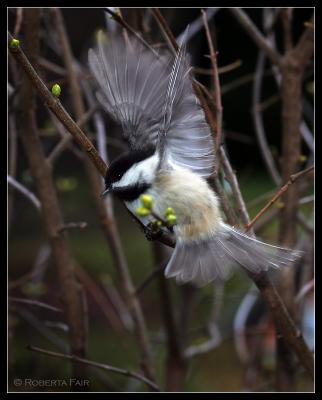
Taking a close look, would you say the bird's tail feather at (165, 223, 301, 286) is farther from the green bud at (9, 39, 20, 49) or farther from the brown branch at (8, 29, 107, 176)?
the green bud at (9, 39, 20, 49)

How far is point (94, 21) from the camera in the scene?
19.3 feet

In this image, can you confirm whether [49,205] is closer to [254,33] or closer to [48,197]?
[48,197]

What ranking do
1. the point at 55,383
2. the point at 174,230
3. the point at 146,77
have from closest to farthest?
the point at 146,77 < the point at 174,230 < the point at 55,383

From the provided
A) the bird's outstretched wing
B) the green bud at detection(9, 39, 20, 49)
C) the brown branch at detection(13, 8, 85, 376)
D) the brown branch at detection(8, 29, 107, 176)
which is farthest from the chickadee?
the brown branch at detection(13, 8, 85, 376)

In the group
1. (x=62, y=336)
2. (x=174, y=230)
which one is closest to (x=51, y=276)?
(x=62, y=336)

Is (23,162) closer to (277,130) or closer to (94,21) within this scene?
(94,21)

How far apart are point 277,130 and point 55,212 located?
4.71 m

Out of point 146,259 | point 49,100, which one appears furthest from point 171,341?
point 146,259

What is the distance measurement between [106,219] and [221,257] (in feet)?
2.44

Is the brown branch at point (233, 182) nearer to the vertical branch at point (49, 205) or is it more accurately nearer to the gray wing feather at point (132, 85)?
the gray wing feather at point (132, 85)

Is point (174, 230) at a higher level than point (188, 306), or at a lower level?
higher

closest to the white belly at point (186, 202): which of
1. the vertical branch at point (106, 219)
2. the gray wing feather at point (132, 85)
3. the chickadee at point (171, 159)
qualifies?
the chickadee at point (171, 159)

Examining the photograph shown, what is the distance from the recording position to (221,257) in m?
1.69

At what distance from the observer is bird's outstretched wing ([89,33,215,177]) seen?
1551mm
